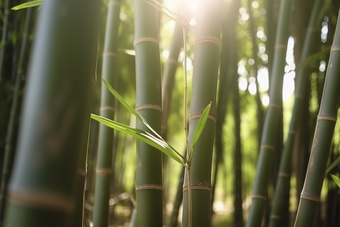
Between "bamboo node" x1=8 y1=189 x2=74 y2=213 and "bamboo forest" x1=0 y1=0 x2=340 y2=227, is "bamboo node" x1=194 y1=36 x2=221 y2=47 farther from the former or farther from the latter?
"bamboo node" x1=8 y1=189 x2=74 y2=213

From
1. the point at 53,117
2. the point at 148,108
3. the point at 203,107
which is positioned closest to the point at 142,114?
the point at 148,108

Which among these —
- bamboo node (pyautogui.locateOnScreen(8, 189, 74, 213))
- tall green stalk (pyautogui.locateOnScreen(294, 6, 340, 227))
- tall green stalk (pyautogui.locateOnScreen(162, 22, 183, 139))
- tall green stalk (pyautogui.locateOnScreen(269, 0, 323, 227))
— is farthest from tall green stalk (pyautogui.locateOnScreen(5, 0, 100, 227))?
tall green stalk (pyautogui.locateOnScreen(269, 0, 323, 227))

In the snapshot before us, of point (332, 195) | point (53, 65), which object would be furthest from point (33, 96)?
point (332, 195)

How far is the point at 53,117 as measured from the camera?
375 millimetres

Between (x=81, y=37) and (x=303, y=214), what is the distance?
0.58 m

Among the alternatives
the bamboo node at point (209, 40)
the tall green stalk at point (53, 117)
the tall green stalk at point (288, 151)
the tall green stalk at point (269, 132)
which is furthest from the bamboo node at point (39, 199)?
the tall green stalk at point (288, 151)

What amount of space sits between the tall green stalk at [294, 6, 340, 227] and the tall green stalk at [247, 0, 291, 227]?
25 centimetres

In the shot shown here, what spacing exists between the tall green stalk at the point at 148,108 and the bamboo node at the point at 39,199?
332 millimetres

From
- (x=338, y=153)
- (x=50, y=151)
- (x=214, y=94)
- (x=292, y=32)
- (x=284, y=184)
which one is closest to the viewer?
(x=50, y=151)

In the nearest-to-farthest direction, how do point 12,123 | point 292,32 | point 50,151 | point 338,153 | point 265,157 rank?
point 50,151
point 265,157
point 12,123
point 338,153
point 292,32

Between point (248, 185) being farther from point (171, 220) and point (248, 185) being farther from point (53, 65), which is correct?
point (53, 65)

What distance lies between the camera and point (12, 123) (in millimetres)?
1329

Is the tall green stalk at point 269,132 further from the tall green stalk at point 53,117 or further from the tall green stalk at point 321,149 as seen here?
the tall green stalk at point 53,117

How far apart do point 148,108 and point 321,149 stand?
13.5 inches
